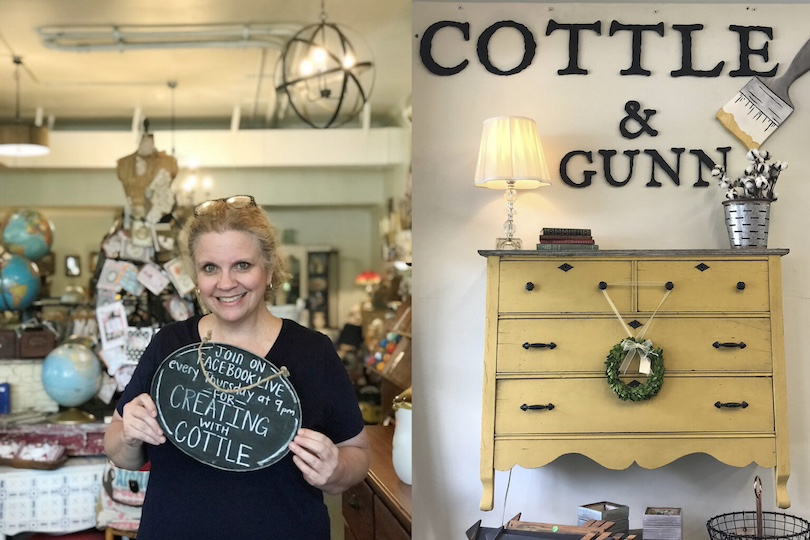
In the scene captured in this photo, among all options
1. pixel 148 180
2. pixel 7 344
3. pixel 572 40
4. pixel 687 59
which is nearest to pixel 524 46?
pixel 572 40

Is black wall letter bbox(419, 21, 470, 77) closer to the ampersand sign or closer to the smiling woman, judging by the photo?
the ampersand sign

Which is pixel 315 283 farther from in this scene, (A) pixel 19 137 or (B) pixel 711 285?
(B) pixel 711 285

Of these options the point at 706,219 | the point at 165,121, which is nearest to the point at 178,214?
the point at 165,121

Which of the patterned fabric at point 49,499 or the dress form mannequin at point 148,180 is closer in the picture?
the patterned fabric at point 49,499

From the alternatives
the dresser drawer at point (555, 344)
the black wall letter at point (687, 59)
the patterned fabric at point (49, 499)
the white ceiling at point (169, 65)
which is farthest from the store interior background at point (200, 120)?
the dresser drawer at point (555, 344)

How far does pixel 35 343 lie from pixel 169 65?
188cm

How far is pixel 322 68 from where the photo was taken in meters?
5.46

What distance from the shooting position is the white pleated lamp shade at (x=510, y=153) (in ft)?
9.12

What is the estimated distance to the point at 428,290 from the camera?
10.2ft

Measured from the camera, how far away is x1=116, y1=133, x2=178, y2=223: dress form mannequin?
4695 millimetres

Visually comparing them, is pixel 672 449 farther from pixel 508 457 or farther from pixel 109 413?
pixel 109 413

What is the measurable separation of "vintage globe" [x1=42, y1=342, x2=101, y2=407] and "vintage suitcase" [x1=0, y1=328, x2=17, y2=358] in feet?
0.54

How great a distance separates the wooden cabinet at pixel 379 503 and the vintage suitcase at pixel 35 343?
1662mm

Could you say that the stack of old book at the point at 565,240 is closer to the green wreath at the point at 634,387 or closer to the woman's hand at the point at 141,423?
the green wreath at the point at 634,387
